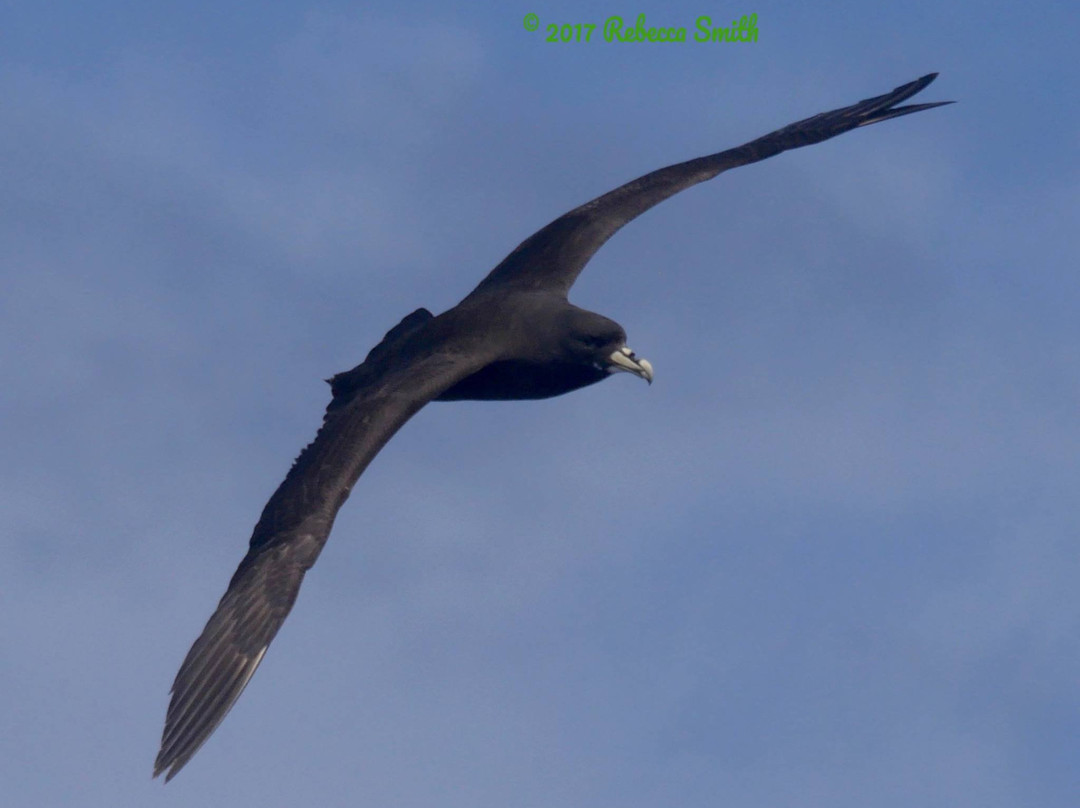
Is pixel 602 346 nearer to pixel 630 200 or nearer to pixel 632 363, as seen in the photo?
pixel 632 363

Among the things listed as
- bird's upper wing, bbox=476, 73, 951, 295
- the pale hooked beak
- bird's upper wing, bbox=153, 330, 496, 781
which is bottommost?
bird's upper wing, bbox=153, 330, 496, 781

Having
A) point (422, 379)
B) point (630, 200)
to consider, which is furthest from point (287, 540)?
point (630, 200)

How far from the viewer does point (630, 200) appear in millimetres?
22688

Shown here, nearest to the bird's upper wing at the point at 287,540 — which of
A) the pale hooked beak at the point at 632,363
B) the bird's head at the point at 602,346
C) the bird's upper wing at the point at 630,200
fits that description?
the bird's head at the point at 602,346

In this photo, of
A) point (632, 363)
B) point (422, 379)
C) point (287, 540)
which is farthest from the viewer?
point (632, 363)

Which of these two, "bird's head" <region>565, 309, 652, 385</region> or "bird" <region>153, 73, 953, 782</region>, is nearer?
"bird" <region>153, 73, 953, 782</region>

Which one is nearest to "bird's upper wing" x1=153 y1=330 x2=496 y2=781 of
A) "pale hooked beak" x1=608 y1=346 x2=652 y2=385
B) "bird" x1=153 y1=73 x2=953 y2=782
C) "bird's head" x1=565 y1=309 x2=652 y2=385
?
"bird" x1=153 y1=73 x2=953 y2=782

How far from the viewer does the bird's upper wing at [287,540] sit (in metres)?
16.1

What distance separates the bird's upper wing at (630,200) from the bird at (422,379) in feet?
0.08

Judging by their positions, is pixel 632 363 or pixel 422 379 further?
pixel 632 363

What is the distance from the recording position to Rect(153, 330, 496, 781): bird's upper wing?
16.1 metres

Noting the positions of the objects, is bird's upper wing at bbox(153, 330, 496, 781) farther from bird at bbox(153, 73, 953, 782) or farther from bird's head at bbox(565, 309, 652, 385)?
bird's head at bbox(565, 309, 652, 385)

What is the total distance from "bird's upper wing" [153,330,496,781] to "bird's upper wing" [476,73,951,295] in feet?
8.78

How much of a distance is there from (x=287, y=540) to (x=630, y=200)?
7738 mm
